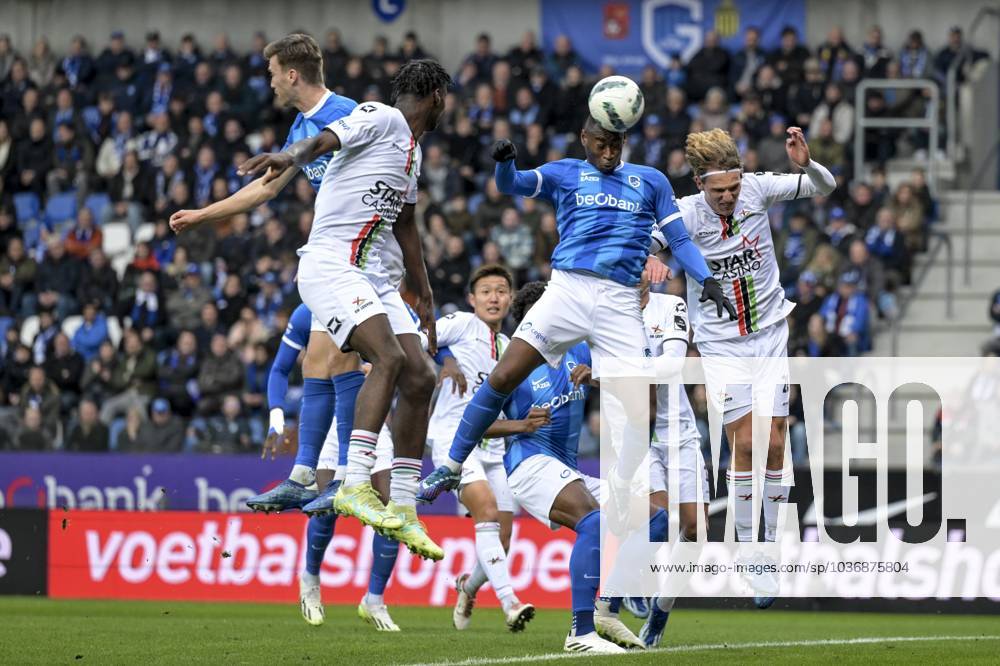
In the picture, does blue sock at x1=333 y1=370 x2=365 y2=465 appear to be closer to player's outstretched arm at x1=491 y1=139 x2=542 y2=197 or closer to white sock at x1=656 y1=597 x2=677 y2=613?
player's outstretched arm at x1=491 y1=139 x2=542 y2=197

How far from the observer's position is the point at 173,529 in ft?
64.1

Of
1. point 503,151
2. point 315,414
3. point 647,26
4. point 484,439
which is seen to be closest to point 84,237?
point 647,26

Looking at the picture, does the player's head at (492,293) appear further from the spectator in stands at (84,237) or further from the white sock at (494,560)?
the spectator in stands at (84,237)

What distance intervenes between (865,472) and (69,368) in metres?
11.7

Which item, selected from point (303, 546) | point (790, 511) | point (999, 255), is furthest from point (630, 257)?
point (999, 255)

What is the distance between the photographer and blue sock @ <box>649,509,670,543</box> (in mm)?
11945

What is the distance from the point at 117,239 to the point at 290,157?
59.1 ft

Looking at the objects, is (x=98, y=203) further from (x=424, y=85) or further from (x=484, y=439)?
(x=424, y=85)

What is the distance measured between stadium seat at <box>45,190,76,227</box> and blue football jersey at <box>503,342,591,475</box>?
17.4m

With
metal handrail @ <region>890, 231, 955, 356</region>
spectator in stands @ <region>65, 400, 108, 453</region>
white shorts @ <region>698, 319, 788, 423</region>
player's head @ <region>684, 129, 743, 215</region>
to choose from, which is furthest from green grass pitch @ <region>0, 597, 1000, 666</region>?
metal handrail @ <region>890, 231, 955, 356</region>

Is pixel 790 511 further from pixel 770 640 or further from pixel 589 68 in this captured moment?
pixel 589 68

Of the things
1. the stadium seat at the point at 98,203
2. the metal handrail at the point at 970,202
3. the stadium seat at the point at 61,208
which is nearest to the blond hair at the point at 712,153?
the metal handrail at the point at 970,202

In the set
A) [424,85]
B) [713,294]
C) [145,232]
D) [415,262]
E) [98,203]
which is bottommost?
[145,232]

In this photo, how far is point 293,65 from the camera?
1091 centimetres
